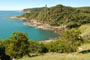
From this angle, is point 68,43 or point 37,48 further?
point 37,48

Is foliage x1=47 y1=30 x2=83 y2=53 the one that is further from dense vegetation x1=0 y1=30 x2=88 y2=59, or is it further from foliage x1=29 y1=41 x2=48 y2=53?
foliage x1=29 y1=41 x2=48 y2=53

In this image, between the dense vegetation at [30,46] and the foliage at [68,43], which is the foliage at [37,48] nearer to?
the dense vegetation at [30,46]

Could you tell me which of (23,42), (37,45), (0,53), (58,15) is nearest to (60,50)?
(37,45)

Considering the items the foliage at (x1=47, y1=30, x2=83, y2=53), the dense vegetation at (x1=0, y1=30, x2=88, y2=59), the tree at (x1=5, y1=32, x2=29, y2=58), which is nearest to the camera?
the tree at (x1=5, y1=32, x2=29, y2=58)

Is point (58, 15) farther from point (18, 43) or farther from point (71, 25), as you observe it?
point (18, 43)

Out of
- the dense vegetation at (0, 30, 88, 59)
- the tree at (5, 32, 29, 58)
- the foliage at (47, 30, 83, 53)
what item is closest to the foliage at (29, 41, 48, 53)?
the dense vegetation at (0, 30, 88, 59)

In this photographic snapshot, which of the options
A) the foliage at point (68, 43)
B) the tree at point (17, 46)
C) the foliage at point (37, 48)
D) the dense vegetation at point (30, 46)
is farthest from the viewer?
the foliage at point (37, 48)

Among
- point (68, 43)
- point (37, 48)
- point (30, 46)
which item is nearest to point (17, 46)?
point (30, 46)

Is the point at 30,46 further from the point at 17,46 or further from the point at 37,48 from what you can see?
the point at 17,46

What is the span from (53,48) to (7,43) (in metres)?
16.9

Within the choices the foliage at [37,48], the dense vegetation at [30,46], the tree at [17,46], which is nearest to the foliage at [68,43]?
the dense vegetation at [30,46]

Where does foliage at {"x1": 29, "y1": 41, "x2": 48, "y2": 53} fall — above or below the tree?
below

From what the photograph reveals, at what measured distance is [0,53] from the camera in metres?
44.6

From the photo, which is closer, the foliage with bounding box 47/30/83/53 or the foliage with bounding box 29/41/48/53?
the foliage with bounding box 47/30/83/53
